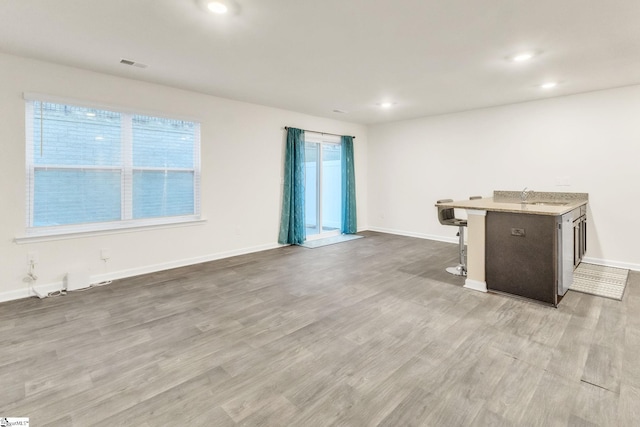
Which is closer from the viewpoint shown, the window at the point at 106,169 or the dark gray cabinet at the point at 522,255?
the dark gray cabinet at the point at 522,255

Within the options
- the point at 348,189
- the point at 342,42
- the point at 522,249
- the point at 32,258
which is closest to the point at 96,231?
the point at 32,258

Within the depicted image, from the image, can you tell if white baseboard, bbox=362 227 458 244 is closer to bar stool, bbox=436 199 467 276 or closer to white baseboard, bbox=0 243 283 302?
bar stool, bbox=436 199 467 276

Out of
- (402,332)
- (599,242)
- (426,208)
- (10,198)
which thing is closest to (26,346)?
(10,198)

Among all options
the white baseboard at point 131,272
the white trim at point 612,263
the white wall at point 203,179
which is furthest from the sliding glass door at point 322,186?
the white trim at point 612,263

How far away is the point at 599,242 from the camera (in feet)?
15.4

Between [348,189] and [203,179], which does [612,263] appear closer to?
[348,189]

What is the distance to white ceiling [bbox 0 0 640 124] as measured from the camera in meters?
2.43

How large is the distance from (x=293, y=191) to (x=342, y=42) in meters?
3.28

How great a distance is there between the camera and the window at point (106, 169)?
3.56 metres

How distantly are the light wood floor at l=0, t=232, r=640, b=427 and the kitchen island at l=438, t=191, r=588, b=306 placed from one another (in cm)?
20

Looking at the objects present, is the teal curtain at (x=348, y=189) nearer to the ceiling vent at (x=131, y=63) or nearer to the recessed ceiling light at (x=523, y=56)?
the recessed ceiling light at (x=523, y=56)

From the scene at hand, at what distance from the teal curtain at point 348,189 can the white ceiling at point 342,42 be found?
7.97 feet

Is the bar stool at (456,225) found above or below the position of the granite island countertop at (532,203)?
below

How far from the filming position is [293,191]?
597 cm
